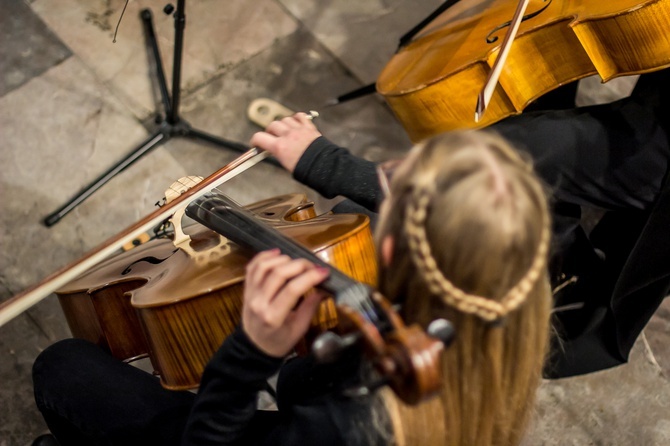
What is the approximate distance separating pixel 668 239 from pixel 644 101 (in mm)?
277

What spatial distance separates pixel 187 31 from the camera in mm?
2156

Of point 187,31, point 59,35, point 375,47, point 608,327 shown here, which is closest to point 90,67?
point 59,35

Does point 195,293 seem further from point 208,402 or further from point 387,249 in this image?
point 387,249

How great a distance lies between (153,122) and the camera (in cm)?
202

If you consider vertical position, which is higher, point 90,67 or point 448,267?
point 90,67

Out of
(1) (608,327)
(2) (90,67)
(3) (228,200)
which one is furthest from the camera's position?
(2) (90,67)

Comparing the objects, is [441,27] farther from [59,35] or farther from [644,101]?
[59,35]

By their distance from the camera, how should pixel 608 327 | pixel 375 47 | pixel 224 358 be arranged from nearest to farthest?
1. pixel 224 358
2. pixel 608 327
3. pixel 375 47

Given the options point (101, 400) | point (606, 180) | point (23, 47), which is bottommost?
point (606, 180)

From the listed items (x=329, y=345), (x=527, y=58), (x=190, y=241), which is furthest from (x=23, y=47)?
(x=329, y=345)

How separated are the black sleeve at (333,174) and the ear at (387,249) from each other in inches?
18.1

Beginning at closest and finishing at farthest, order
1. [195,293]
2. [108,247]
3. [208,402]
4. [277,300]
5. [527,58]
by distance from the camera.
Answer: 1. [277,300]
2. [208,402]
3. [195,293]
4. [108,247]
5. [527,58]

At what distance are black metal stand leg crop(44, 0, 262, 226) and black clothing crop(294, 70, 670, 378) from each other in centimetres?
74

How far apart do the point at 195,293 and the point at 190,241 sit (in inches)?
10.4
